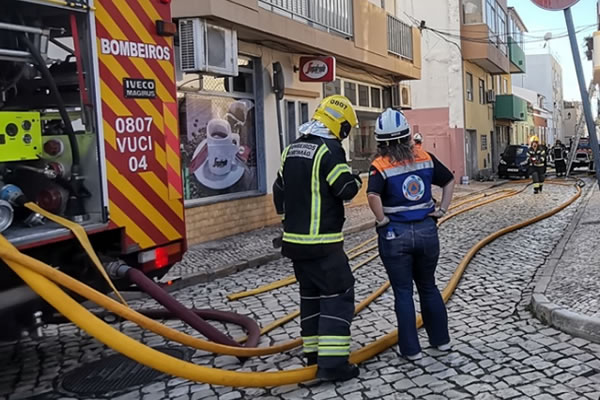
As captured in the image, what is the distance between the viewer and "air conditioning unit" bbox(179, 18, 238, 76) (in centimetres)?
893

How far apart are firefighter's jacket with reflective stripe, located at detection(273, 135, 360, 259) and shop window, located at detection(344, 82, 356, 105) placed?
11.7 metres

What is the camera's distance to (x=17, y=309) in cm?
361

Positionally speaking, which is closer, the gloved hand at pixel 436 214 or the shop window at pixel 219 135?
the gloved hand at pixel 436 214

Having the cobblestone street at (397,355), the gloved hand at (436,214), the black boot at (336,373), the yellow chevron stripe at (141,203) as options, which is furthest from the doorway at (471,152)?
the black boot at (336,373)

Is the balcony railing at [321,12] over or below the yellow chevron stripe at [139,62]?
over

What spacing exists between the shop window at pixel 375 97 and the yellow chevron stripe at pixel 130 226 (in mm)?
13586

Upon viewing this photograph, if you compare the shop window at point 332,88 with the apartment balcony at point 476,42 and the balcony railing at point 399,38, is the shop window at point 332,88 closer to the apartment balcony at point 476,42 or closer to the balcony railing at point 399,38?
the balcony railing at point 399,38

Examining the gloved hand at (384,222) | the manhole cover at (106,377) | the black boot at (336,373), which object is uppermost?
the gloved hand at (384,222)

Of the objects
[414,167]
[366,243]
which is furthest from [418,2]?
[414,167]

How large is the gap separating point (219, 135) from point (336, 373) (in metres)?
7.29

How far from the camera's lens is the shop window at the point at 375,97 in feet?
57.0

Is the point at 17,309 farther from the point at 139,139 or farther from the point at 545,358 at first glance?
the point at 545,358

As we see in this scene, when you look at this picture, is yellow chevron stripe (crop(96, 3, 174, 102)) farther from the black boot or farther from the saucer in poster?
the saucer in poster

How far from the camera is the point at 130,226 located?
431 centimetres
